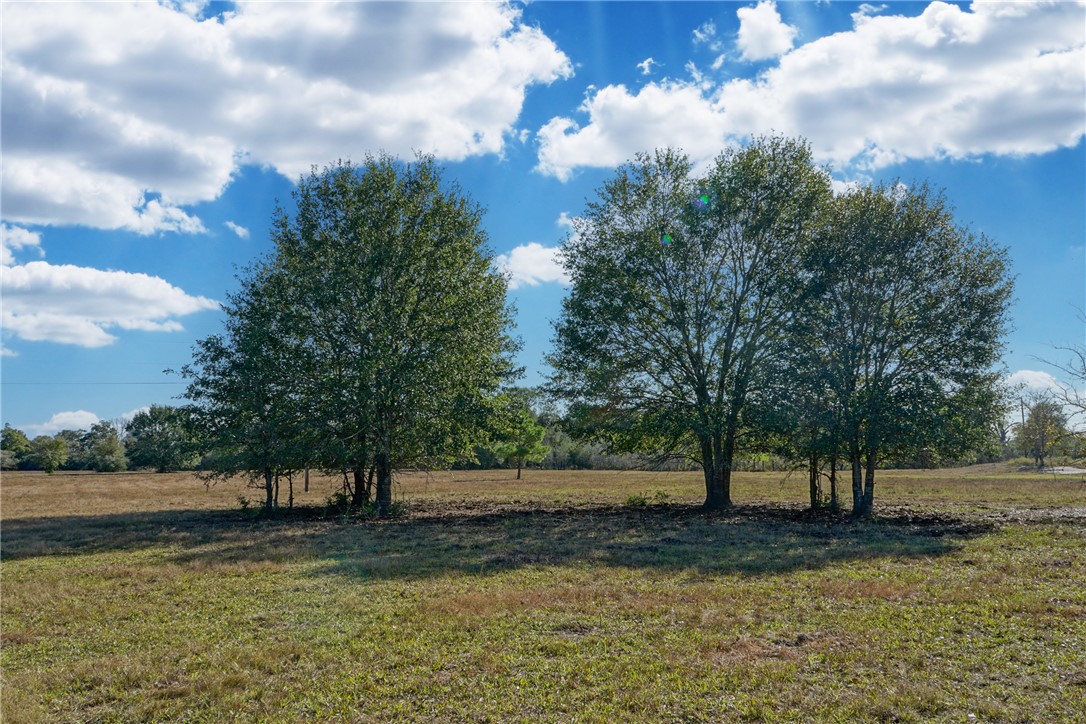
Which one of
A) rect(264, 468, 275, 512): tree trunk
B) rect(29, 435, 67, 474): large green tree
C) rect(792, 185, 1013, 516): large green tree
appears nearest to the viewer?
rect(792, 185, 1013, 516): large green tree

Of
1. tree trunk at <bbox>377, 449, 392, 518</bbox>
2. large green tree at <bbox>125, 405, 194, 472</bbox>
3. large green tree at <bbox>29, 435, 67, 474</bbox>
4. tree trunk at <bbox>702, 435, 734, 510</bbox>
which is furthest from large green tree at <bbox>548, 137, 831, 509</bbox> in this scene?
large green tree at <bbox>29, 435, 67, 474</bbox>

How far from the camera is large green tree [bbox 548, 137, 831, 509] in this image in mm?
29594

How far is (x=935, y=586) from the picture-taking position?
42.9 ft

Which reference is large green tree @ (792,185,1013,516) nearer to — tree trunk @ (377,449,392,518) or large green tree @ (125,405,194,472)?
tree trunk @ (377,449,392,518)

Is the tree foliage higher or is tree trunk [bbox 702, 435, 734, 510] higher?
the tree foliage

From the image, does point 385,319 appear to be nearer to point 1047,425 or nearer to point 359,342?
point 359,342

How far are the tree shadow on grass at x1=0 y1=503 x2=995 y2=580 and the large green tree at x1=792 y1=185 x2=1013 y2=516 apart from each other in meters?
3.56

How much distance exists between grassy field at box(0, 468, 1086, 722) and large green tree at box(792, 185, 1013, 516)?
5.59m

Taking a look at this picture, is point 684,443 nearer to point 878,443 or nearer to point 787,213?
point 878,443

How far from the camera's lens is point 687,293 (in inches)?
1200

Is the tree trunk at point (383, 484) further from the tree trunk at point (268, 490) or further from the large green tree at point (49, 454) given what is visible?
the large green tree at point (49, 454)

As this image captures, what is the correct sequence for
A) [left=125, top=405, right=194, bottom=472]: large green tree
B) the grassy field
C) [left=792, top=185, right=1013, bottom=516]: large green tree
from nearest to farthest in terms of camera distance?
the grassy field
[left=792, top=185, right=1013, bottom=516]: large green tree
[left=125, top=405, right=194, bottom=472]: large green tree

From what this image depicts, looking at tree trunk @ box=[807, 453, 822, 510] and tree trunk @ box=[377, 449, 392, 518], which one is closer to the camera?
tree trunk @ box=[807, 453, 822, 510]

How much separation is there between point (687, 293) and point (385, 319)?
529 inches
